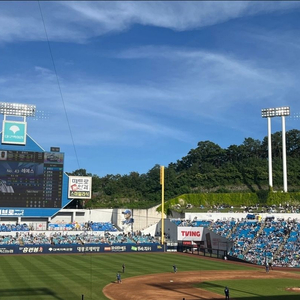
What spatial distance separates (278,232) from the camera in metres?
58.9

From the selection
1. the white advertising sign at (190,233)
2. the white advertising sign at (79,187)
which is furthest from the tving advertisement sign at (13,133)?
the white advertising sign at (190,233)

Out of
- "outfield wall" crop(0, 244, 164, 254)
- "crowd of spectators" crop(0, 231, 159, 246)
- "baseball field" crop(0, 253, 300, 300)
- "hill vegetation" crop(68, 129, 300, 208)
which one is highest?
"hill vegetation" crop(68, 129, 300, 208)

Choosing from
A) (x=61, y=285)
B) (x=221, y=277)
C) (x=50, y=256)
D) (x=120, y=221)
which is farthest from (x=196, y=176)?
(x=61, y=285)

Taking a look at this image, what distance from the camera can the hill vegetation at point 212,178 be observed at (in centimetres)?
9619

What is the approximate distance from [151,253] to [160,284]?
2688 centimetres

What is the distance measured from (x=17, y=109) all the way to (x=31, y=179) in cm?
1301

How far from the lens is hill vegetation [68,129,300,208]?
96.2m

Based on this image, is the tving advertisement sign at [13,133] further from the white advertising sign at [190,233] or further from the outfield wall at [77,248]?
the white advertising sign at [190,233]

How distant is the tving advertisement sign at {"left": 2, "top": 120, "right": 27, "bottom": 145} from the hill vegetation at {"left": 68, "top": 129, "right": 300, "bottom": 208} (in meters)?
27.7

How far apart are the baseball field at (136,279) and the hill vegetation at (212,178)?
125 ft

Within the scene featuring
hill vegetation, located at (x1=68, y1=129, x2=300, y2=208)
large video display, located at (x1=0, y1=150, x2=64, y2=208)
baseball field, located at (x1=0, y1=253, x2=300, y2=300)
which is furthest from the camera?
hill vegetation, located at (x1=68, y1=129, x2=300, y2=208)

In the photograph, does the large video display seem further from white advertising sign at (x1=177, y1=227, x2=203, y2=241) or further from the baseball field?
white advertising sign at (x1=177, y1=227, x2=203, y2=241)

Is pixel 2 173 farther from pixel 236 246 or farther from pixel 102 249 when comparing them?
pixel 236 246

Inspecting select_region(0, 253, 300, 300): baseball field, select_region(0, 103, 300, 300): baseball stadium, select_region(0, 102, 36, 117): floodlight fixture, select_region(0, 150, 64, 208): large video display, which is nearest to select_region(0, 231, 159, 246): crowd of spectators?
select_region(0, 103, 300, 300): baseball stadium
